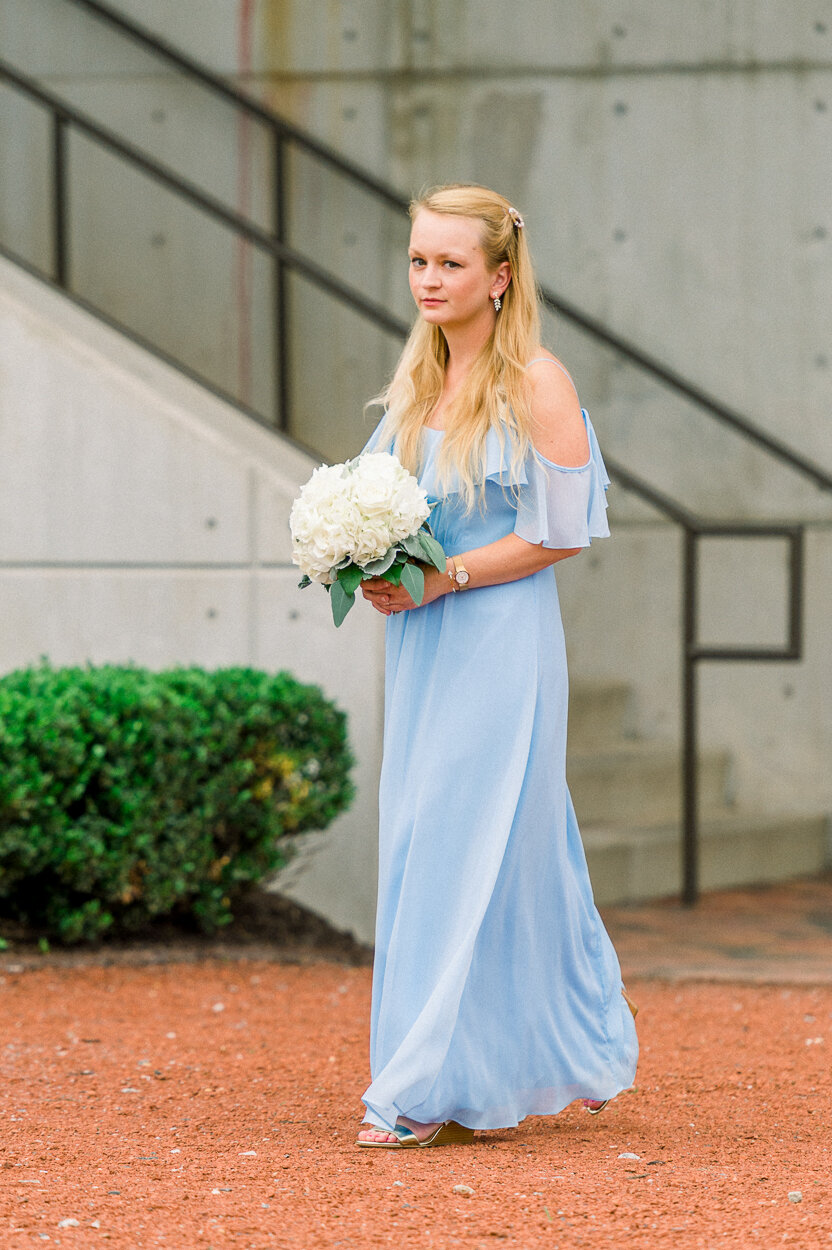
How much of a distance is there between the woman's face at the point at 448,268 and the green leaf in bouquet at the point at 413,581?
0.54 m

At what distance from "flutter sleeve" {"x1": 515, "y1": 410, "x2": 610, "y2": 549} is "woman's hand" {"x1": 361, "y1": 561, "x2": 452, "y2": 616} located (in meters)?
0.19

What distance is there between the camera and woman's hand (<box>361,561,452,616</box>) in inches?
124

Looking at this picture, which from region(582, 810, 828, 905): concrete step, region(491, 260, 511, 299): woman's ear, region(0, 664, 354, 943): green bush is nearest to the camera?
region(491, 260, 511, 299): woman's ear

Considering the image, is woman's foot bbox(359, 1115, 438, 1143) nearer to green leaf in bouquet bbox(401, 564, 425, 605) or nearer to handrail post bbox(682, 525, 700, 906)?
green leaf in bouquet bbox(401, 564, 425, 605)

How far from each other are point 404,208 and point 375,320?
1.08 m

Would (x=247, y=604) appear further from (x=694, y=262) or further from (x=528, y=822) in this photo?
(x=694, y=262)

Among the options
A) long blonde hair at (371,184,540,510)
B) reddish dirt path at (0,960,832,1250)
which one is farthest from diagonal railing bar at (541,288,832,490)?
long blonde hair at (371,184,540,510)

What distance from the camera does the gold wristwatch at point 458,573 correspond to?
3150 millimetres

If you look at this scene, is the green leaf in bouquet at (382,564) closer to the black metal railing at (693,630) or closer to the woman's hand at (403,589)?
the woman's hand at (403,589)

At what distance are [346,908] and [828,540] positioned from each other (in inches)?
132

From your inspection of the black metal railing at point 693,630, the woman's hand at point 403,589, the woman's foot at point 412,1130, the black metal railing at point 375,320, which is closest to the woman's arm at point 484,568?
the woman's hand at point 403,589

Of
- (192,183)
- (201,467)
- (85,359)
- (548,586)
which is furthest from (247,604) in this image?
(192,183)

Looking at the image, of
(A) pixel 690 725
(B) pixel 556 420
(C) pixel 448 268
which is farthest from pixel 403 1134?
(A) pixel 690 725

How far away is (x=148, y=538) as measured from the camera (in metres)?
5.60
